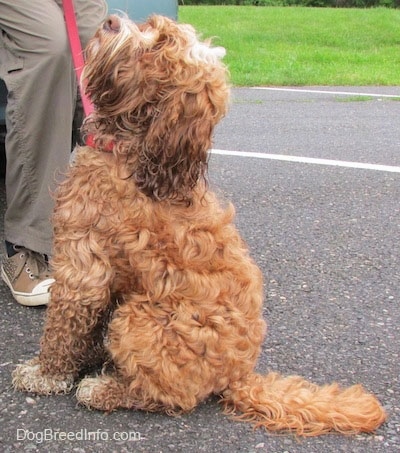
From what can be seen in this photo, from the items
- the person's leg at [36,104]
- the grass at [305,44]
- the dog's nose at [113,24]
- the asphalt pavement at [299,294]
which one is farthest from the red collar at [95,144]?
the grass at [305,44]

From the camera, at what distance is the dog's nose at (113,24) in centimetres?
234

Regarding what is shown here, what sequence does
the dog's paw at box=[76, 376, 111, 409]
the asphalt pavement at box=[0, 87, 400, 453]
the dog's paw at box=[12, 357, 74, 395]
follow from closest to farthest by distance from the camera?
the asphalt pavement at box=[0, 87, 400, 453] → the dog's paw at box=[76, 376, 111, 409] → the dog's paw at box=[12, 357, 74, 395]

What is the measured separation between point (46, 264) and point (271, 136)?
12.7 feet

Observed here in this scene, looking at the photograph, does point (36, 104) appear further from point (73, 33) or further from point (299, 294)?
point (299, 294)

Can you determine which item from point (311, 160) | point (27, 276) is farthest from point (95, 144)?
point (311, 160)

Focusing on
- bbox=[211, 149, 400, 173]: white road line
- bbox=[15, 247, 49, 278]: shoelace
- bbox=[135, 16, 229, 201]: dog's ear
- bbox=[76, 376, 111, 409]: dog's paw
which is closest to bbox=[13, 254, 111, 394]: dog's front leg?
bbox=[76, 376, 111, 409]: dog's paw

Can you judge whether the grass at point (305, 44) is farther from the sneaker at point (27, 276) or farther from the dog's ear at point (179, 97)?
the dog's ear at point (179, 97)

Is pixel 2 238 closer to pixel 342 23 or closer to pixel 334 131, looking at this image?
pixel 334 131

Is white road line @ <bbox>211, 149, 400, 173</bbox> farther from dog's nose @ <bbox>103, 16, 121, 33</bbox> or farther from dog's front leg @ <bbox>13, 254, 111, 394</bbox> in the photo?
dog's nose @ <bbox>103, 16, 121, 33</bbox>

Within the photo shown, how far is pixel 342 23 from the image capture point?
20.5m

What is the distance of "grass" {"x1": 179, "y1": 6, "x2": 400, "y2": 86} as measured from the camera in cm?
1123

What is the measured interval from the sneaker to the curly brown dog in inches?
28.8

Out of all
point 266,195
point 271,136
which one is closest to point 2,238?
point 266,195

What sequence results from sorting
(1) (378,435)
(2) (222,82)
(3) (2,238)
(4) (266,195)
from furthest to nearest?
(4) (266,195)
(3) (2,238)
(1) (378,435)
(2) (222,82)
